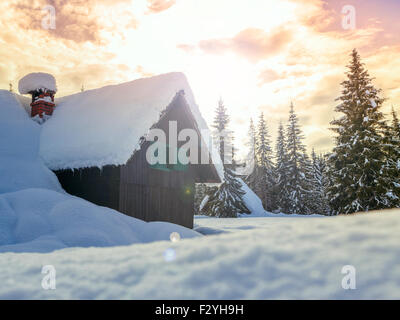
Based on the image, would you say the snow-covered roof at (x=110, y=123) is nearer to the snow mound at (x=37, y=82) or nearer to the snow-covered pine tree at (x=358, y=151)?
the snow mound at (x=37, y=82)

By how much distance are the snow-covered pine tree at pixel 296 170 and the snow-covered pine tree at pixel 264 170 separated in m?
4.51

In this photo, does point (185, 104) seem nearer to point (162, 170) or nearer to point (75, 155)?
point (162, 170)

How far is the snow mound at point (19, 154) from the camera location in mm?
11109

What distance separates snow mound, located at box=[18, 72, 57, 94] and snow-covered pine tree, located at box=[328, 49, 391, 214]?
18577 millimetres

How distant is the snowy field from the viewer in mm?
1570

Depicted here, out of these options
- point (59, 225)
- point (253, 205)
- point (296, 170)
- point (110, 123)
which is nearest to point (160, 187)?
point (110, 123)

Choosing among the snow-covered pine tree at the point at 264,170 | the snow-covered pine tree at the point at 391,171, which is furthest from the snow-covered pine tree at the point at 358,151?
the snow-covered pine tree at the point at 264,170

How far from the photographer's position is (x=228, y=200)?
103ft

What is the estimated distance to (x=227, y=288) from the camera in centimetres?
169

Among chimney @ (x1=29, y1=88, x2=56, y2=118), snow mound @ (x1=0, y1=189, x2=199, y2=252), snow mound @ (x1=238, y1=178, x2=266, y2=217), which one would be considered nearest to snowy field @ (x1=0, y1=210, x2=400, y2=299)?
snow mound @ (x1=0, y1=189, x2=199, y2=252)

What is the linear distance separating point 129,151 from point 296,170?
3272 cm

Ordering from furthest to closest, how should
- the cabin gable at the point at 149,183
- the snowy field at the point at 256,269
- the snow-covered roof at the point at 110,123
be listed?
the cabin gable at the point at 149,183, the snow-covered roof at the point at 110,123, the snowy field at the point at 256,269

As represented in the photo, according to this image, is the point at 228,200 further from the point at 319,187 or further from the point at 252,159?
the point at 319,187
